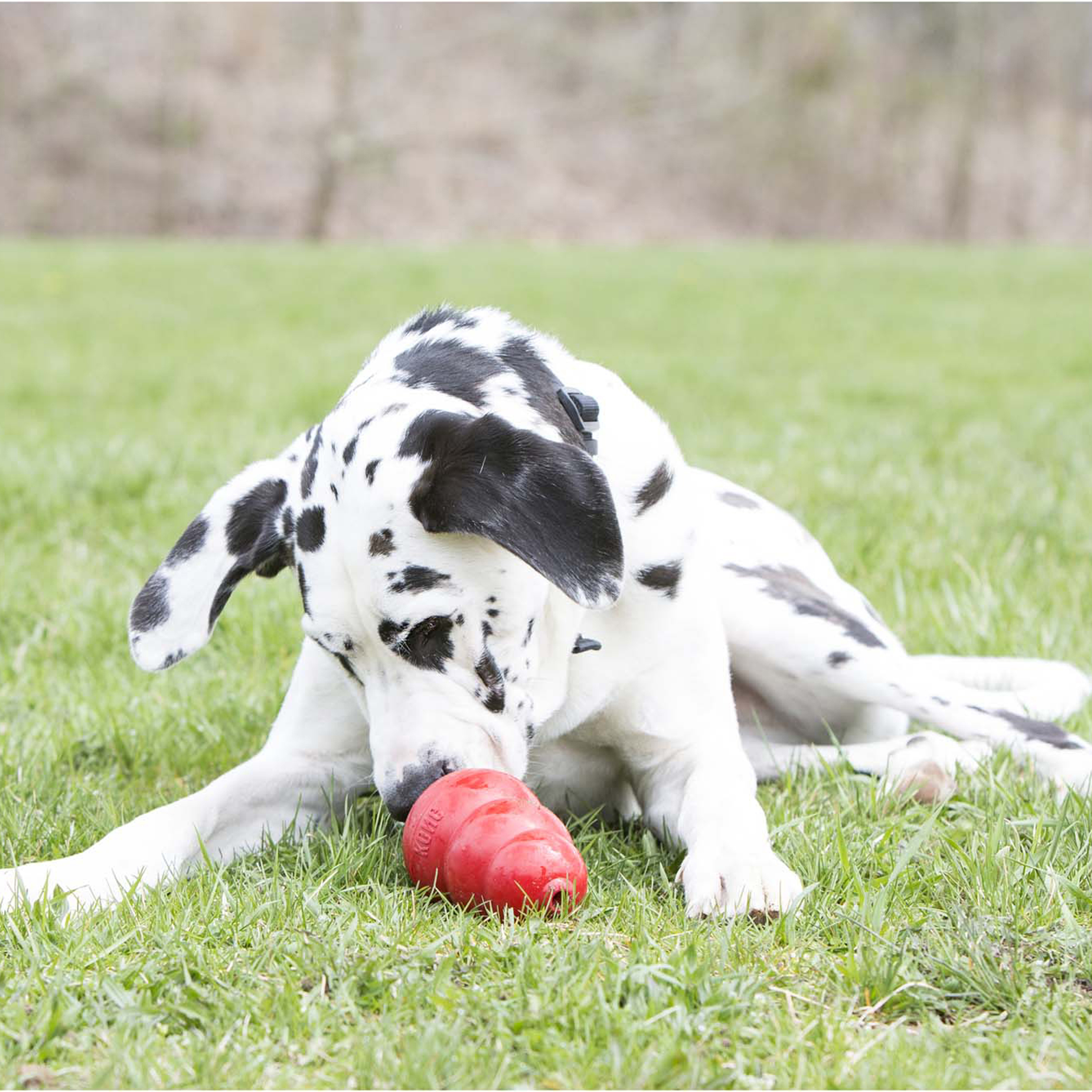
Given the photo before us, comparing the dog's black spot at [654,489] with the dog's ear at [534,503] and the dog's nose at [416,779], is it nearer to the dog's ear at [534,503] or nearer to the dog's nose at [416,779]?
the dog's ear at [534,503]

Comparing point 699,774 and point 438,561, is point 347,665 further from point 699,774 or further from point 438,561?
point 699,774

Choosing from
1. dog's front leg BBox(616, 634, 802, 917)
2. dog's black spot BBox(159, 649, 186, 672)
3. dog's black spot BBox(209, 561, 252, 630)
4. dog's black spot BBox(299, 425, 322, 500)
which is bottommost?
dog's front leg BBox(616, 634, 802, 917)

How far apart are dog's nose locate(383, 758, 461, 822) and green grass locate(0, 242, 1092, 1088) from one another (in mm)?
185

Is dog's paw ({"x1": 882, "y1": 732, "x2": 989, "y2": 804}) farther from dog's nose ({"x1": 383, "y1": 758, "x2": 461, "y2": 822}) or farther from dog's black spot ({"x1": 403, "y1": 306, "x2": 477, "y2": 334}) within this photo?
dog's black spot ({"x1": 403, "y1": 306, "x2": 477, "y2": 334})

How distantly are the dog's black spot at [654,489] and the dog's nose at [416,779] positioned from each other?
81 cm

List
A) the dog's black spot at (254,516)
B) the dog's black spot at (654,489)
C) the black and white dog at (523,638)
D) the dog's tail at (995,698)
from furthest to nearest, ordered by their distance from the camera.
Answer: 1. the dog's tail at (995,698)
2. the dog's black spot at (654,489)
3. the dog's black spot at (254,516)
4. the black and white dog at (523,638)

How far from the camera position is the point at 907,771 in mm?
3338

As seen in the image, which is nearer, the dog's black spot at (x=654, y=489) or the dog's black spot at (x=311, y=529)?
the dog's black spot at (x=311, y=529)

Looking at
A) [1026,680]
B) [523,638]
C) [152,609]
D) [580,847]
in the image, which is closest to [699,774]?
[580,847]

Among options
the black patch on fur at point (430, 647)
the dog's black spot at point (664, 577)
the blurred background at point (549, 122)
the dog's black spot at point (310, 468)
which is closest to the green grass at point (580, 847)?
the black patch on fur at point (430, 647)

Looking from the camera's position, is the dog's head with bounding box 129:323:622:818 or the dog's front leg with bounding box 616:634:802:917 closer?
the dog's head with bounding box 129:323:622:818

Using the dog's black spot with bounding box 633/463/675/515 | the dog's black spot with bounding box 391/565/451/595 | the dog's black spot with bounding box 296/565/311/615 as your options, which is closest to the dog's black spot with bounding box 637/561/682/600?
the dog's black spot with bounding box 633/463/675/515

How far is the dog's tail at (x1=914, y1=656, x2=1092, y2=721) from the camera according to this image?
151 inches

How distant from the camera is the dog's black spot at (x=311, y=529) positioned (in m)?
2.72
